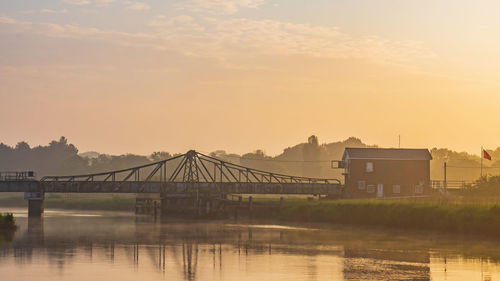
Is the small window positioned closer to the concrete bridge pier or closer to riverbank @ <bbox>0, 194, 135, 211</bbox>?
the concrete bridge pier

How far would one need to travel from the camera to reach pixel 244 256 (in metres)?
52.5

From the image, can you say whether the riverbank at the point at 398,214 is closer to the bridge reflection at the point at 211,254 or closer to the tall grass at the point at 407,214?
the tall grass at the point at 407,214

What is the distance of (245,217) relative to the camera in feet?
361

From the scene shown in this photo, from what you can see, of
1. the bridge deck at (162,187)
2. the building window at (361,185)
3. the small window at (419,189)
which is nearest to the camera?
the bridge deck at (162,187)

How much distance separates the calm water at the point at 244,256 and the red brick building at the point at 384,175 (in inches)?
1766

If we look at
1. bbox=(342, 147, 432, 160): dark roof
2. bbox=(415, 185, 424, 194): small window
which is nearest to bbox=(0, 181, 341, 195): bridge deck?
bbox=(342, 147, 432, 160): dark roof

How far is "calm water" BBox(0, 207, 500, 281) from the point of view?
4272 cm

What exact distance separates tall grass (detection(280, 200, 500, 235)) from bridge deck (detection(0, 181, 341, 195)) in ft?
57.0

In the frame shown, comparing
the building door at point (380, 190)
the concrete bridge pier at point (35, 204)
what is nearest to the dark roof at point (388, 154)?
the building door at point (380, 190)

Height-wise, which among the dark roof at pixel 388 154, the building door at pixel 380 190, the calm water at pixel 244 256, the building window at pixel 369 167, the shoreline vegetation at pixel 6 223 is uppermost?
the dark roof at pixel 388 154

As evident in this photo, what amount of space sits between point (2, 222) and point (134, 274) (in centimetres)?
3567

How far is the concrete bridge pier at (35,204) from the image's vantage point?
364 ft

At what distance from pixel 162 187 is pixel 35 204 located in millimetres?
17280

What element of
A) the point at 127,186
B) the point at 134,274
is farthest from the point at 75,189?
the point at 134,274
